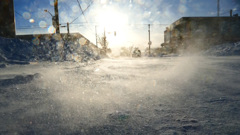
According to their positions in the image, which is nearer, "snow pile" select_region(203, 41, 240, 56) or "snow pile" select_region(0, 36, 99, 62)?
"snow pile" select_region(0, 36, 99, 62)

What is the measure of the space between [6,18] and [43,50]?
5469 mm

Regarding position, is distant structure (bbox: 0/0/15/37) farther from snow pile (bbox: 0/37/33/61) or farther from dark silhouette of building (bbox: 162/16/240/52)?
dark silhouette of building (bbox: 162/16/240/52)

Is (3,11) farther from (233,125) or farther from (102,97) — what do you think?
(233,125)

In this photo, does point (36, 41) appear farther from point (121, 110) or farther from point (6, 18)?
point (121, 110)

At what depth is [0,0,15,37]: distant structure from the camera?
414 inches

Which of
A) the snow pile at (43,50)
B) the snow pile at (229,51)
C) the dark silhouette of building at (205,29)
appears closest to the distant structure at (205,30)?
the dark silhouette of building at (205,29)

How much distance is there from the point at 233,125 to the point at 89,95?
1.55m

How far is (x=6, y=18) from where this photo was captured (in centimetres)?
1063

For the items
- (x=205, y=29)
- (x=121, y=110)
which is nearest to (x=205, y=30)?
(x=205, y=29)

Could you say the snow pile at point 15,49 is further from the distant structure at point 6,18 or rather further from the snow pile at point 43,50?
the distant structure at point 6,18

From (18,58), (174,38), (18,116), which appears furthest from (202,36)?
(18,116)

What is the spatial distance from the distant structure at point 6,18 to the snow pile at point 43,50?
2659 millimetres

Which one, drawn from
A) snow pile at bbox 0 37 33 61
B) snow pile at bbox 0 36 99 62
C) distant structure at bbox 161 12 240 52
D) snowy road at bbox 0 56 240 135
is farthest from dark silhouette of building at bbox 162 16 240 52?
snowy road at bbox 0 56 240 135

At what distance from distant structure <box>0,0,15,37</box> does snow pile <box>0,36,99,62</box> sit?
2659 mm
